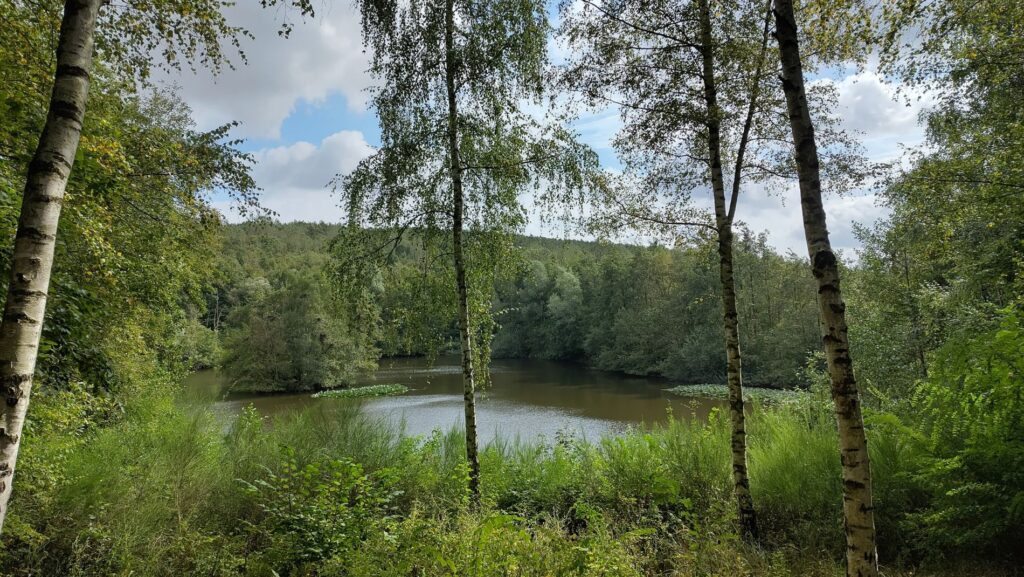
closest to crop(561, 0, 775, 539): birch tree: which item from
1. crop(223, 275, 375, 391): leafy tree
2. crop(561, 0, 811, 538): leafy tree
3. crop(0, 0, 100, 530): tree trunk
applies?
crop(561, 0, 811, 538): leafy tree

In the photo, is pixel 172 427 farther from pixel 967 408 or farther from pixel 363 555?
pixel 967 408

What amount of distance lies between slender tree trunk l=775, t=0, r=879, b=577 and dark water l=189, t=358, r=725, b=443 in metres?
6.96

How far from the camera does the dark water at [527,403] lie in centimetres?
1495

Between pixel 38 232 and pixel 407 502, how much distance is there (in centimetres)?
556

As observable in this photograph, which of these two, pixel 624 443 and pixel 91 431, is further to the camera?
pixel 624 443

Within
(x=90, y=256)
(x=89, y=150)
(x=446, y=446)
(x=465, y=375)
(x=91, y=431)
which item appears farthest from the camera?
(x=446, y=446)

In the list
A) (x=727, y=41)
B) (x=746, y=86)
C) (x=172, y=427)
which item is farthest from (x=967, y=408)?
(x=172, y=427)

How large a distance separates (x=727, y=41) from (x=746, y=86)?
480mm

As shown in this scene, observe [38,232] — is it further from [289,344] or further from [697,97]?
[289,344]

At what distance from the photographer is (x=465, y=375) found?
5.75 m

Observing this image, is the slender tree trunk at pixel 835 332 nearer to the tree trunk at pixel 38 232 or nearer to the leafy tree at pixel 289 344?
the tree trunk at pixel 38 232

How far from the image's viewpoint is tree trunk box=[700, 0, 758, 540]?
4.68 metres

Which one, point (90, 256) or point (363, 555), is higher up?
point (90, 256)

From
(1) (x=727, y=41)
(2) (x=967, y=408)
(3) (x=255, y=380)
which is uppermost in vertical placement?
(1) (x=727, y=41)
